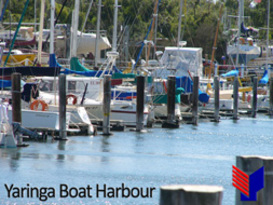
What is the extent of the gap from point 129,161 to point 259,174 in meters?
14.9

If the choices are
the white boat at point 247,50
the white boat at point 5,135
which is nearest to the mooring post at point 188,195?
the white boat at point 5,135

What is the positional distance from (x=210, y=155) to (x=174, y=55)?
18.9m

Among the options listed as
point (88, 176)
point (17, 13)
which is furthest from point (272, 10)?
point (88, 176)

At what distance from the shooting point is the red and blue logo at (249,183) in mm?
7127

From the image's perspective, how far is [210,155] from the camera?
81.7ft

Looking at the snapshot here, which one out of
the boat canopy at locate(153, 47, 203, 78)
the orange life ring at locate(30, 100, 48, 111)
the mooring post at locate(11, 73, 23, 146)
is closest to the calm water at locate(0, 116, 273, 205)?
the mooring post at locate(11, 73, 23, 146)

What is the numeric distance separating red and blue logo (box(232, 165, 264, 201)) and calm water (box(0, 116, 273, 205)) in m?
8.11

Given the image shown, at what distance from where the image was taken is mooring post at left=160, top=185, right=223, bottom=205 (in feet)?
18.8

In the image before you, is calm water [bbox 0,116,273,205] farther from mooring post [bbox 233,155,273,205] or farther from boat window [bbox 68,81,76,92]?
mooring post [bbox 233,155,273,205]

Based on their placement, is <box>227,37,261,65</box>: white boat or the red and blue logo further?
<box>227,37,261,65</box>: white boat

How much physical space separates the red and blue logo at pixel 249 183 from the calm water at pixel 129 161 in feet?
26.6

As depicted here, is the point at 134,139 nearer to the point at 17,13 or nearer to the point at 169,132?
the point at 169,132

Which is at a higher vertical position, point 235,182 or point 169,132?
point 235,182

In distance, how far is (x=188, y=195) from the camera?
18.9 ft
